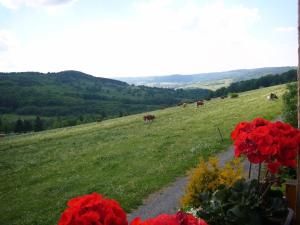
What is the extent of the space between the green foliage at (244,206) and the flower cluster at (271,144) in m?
0.84

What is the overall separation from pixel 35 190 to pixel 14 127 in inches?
4995

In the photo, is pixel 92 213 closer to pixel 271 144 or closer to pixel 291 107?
pixel 271 144

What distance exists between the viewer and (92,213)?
4.53 m

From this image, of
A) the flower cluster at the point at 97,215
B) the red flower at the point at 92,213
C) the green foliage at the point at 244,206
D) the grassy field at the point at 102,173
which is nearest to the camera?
the flower cluster at the point at 97,215

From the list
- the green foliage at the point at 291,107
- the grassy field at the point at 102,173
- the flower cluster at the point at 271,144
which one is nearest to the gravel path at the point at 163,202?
the grassy field at the point at 102,173

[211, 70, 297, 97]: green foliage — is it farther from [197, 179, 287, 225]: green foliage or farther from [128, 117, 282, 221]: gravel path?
[197, 179, 287, 225]: green foliage

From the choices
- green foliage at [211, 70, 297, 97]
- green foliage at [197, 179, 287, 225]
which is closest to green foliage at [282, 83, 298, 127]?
green foliage at [197, 179, 287, 225]

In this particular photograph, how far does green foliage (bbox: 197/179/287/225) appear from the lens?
7.39 meters

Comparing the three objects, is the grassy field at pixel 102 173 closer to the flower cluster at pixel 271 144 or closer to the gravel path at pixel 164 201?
the gravel path at pixel 164 201

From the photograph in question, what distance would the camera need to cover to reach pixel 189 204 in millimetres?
13195

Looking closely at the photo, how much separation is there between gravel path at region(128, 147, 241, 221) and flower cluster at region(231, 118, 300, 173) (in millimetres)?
11768

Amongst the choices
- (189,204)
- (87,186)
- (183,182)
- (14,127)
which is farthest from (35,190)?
(14,127)

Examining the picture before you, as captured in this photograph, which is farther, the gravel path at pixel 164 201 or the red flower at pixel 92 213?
the gravel path at pixel 164 201

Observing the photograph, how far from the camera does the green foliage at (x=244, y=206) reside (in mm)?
7387
